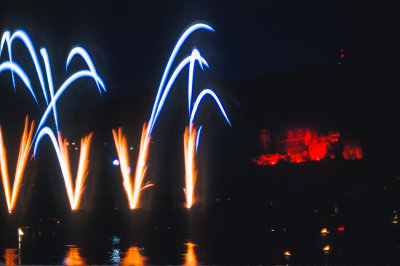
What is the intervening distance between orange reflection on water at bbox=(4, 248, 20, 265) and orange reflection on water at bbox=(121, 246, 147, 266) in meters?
2.56

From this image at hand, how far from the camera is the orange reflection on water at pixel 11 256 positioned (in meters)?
11.4

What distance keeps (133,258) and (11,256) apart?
3355 millimetres

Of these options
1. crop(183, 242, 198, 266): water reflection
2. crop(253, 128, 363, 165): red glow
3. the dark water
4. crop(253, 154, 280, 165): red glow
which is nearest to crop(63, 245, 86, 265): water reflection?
the dark water

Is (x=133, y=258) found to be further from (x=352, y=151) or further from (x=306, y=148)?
(x=306, y=148)

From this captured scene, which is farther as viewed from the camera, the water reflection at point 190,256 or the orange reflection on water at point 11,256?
the orange reflection on water at point 11,256

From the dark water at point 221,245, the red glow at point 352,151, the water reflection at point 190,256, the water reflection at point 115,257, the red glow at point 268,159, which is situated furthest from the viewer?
the red glow at point 268,159

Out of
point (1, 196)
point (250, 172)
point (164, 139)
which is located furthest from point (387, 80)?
point (1, 196)

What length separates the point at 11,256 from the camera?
495 inches

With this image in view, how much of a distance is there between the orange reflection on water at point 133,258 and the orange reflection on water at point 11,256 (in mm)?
2559

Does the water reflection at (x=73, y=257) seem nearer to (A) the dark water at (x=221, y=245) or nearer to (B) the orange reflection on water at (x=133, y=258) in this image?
(A) the dark water at (x=221, y=245)

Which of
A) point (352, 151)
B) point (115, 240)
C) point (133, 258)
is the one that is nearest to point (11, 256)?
point (133, 258)

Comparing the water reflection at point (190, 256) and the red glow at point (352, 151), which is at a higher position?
the red glow at point (352, 151)

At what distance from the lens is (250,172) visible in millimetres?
38188

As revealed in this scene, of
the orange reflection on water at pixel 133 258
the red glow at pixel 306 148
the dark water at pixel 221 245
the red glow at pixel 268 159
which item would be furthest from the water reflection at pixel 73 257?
the red glow at pixel 268 159
